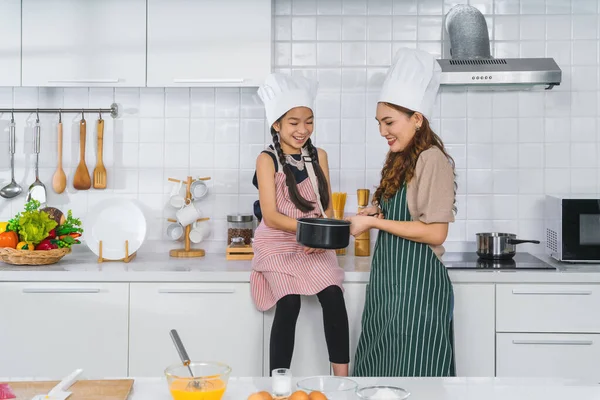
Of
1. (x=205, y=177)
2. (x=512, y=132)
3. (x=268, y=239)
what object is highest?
(x=512, y=132)

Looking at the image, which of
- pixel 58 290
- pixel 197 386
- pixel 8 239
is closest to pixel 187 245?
pixel 58 290

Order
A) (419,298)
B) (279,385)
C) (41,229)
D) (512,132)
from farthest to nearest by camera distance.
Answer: (512,132) < (41,229) < (419,298) < (279,385)

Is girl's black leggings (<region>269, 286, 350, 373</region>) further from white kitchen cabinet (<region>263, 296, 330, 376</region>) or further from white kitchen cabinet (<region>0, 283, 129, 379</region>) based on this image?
white kitchen cabinet (<region>0, 283, 129, 379</region>)

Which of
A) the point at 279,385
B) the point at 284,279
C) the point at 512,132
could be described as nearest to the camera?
the point at 279,385

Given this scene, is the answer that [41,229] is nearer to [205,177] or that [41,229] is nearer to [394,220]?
[205,177]

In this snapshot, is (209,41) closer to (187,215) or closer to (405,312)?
(187,215)

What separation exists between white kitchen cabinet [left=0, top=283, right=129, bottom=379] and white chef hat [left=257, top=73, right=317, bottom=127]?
2.86 ft

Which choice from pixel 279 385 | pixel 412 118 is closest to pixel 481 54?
pixel 412 118

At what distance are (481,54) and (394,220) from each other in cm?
106

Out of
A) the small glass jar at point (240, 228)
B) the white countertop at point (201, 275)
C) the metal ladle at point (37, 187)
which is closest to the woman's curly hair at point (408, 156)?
the white countertop at point (201, 275)

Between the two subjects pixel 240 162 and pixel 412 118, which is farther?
pixel 240 162

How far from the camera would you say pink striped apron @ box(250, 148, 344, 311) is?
272 centimetres

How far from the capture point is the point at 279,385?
1.38m

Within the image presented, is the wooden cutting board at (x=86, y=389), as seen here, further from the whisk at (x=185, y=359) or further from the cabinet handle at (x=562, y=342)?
the cabinet handle at (x=562, y=342)
